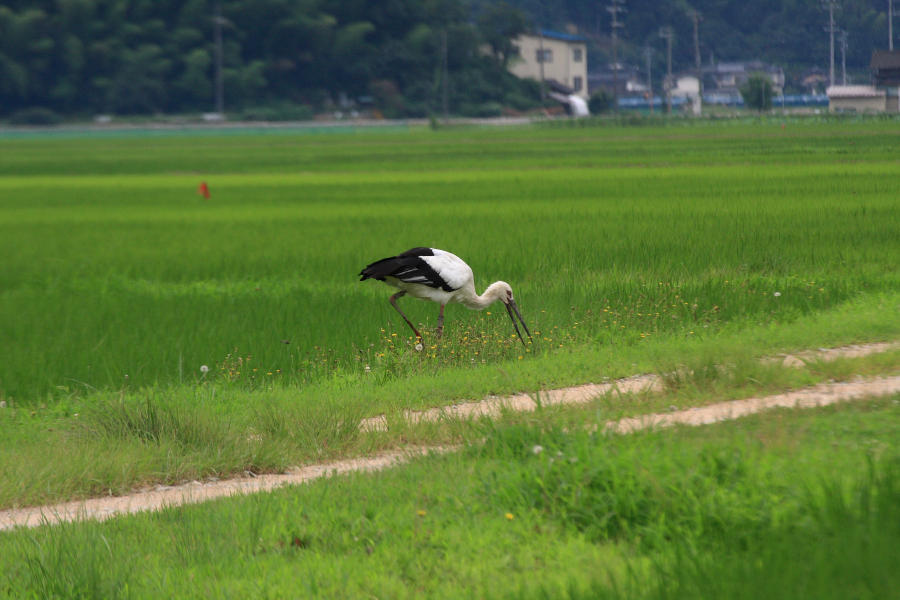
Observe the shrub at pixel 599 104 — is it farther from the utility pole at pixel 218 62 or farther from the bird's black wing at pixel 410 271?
the bird's black wing at pixel 410 271

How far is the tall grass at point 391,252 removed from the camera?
1330 centimetres

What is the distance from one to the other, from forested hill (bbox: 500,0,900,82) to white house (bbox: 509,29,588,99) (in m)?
7.43

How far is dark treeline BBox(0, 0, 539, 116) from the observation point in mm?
110562

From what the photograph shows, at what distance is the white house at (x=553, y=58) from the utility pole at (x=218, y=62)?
112ft

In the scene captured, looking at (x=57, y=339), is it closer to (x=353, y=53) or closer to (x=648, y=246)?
(x=648, y=246)

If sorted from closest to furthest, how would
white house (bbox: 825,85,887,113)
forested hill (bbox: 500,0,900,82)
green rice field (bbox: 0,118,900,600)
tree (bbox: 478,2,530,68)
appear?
green rice field (bbox: 0,118,900,600) < white house (bbox: 825,85,887,113) < tree (bbox: 478,2,530,68) < forested hill (bbox: 500,0,900,82)

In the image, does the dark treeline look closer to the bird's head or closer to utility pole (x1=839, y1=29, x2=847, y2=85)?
utility pole (x1=839, y1=29, x2=847, y2=85)

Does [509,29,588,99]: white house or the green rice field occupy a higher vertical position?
[509,29,588,99]: white house

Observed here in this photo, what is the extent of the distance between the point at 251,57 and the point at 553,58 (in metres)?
37.0

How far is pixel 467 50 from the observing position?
397ft

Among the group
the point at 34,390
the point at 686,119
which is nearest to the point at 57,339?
the point at 34,390

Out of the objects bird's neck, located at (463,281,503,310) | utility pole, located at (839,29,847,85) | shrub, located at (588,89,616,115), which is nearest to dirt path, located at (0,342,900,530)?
bird's neck, located at (463,281,503,310)

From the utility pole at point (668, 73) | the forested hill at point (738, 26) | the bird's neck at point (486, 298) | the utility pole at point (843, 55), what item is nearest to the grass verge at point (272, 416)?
the bird's neck at point (486, 298)

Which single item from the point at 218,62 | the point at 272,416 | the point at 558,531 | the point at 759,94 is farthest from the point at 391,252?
the point at 218,62
